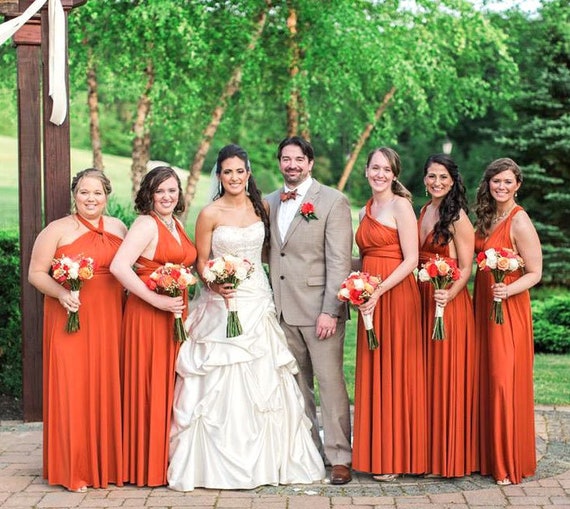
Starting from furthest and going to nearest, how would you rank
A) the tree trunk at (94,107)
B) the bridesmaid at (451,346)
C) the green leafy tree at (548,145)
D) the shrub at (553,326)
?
the tree trunk at (94,107)
the green leafy tree at (548,145)
the shrub at (553,326)
the bridesmaid at (451,346)

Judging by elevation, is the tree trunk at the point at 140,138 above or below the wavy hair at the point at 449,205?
above

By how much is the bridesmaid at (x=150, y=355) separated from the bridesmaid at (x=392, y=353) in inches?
49.1

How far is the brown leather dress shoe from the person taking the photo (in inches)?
239

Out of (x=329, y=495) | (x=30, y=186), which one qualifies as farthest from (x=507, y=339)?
(x=30, y=186)

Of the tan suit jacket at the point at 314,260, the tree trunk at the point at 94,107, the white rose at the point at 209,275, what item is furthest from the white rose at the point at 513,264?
the tree trunk at the point at 94,107

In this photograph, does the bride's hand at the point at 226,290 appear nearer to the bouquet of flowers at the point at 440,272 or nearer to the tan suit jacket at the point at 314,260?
the tan suit jacket at the point at 314,260

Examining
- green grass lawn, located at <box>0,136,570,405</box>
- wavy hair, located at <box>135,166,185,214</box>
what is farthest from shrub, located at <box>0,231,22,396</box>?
wavy hair, located at <box>135,166,185,214</box>

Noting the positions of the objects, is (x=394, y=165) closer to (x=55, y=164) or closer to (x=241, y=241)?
(x=241, y=241)

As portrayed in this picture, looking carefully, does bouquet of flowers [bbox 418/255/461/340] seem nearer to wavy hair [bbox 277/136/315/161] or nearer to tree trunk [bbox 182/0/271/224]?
wavy hair [bbox 277/136/315/161]

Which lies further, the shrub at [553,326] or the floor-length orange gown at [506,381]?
the shrub at [553,326]

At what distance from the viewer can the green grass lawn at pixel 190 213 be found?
9.39 metres

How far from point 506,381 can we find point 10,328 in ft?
15.1

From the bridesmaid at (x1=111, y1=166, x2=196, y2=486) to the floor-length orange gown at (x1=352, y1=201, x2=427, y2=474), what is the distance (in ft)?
4.13

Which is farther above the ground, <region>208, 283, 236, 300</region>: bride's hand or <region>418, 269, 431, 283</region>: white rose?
<region>418, 269, 431, 283</region>: white rose
